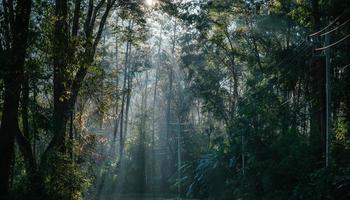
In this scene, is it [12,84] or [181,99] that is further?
[181,99]

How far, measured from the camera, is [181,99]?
56.4 metres

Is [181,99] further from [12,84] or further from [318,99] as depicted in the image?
[12,84]

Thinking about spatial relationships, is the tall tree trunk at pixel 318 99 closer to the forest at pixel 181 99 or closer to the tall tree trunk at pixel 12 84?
the forest at pixel 181 99

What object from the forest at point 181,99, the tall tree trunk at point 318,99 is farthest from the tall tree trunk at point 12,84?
the tall tree trunk at point 318,99

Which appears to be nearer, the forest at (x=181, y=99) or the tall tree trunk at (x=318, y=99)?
the forest at (x=181, y=99)

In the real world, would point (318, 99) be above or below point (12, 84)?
above

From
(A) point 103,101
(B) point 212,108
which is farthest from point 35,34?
(B) point 212,108

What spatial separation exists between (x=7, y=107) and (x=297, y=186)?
14586mm

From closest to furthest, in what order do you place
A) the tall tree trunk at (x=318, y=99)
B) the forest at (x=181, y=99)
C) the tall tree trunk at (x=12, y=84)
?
the tall tree trunk at (x=12, y=84), the forest at (x=181, y=99), the tall tree trunk at (x=318, y=99)

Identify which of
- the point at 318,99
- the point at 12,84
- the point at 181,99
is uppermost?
the point at 181,99

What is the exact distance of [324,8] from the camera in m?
22.0

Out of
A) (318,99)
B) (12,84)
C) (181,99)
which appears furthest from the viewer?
(181,99)

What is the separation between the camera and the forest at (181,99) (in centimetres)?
1300

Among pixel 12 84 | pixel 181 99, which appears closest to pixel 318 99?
pixel 12 84
